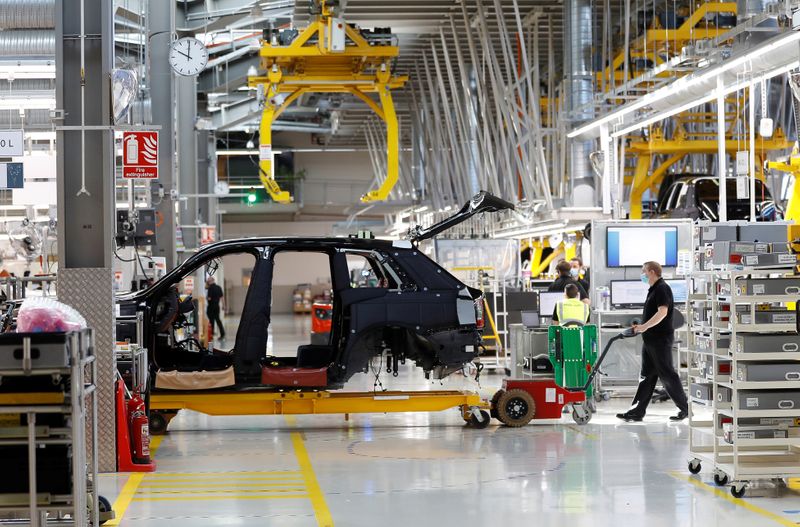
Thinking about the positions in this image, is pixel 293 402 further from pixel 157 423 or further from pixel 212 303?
pixel 212 303

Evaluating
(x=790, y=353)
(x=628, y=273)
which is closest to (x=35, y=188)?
(x=628, y=273)

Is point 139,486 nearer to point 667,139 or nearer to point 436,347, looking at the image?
point 436,347

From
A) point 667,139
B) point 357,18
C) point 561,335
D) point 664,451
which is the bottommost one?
point 664,451

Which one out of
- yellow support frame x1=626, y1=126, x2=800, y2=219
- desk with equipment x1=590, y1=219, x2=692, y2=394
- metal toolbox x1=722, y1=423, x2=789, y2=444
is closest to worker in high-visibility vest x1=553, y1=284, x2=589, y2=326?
desk with equipment x1=590, y1=219, x2=692, y2=394

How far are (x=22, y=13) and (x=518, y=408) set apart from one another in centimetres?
901

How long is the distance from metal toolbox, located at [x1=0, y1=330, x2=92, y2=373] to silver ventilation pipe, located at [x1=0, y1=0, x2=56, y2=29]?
11.4 m

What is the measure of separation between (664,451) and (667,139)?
15.6 m

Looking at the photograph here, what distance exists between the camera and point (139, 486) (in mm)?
7953

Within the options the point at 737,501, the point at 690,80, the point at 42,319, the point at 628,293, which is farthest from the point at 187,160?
the point at 42,319

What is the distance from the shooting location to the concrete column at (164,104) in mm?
17141

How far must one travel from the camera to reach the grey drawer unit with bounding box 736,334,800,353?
290 inches

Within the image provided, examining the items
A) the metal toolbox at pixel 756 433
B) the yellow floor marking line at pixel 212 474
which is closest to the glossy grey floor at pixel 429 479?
the yellow floor marking line at pixel 212 474

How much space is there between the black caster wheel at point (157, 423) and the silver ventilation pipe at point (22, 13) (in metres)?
7.35

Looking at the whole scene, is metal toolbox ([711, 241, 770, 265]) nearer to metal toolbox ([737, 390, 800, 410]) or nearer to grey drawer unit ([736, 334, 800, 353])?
grey drawer unit ([736, 334, 800, 353])
